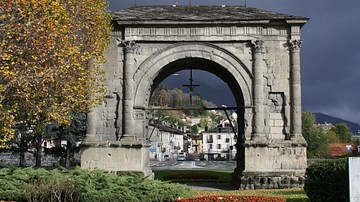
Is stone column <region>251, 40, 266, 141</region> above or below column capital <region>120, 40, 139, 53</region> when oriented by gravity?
Result: below

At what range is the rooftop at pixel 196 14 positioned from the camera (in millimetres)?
22156

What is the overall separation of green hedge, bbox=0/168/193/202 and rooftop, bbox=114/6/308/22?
30.0 feet

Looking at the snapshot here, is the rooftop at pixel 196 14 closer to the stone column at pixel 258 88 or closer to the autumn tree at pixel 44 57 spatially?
the stone column at pixel 258 88

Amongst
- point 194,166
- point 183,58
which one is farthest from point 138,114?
point 194,166

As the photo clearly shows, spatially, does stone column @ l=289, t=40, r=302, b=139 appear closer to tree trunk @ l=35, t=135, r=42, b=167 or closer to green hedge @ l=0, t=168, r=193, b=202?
green hedge @ l=0, t=168, r=193, b=202

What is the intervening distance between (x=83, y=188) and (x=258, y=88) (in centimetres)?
1074

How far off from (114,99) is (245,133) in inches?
240

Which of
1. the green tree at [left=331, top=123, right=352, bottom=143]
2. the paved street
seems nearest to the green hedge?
the paved street

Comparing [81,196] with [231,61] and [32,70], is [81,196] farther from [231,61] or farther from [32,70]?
[231,61]

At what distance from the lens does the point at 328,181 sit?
13.8 m

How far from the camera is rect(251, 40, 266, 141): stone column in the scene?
857 inches

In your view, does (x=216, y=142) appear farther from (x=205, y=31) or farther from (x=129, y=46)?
(x=129, y=46)

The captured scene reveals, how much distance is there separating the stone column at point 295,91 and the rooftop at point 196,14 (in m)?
1.39

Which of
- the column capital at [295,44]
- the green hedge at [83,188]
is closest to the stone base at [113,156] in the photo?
Result: the green hedge at [83,188]
